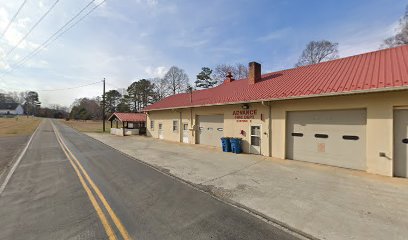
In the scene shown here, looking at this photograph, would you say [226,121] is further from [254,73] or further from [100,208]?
[100,208]

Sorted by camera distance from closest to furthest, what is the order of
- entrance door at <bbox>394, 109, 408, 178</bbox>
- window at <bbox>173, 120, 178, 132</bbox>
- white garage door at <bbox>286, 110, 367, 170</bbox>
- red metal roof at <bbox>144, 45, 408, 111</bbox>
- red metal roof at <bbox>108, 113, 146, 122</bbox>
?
entrance door at <bbox>394, 109, 408, 178</bbox> < red metal roof at <bbox>144, 45, 408, 111</bbox> < white garage door at <bbox>286, 110, 367, 170</bbox> < window at <bbox>173, 120, 178, 132</bbox> < red metal roof at <bbox>108, 113, 146, 122</bbox>

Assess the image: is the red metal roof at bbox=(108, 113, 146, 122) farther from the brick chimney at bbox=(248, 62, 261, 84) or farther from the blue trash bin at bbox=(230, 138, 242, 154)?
the blue trash bin at bbox=(230, 138, 242, 154)

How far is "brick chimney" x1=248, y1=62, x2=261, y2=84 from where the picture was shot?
1723 centimetres

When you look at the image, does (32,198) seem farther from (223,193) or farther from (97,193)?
(223,193)

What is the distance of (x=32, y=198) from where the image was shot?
636 cm

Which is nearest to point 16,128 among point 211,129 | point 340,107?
point 211,129

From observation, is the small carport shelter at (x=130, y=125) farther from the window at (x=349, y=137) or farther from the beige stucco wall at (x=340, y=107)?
the window at (x=349, y=137)

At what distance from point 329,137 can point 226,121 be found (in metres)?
6.95

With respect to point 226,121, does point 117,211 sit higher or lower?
lower

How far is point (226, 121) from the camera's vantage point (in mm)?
15930

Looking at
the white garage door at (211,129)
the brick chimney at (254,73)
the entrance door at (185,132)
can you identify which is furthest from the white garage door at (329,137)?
the entrance door at (185,132)

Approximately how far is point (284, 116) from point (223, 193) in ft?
22.4

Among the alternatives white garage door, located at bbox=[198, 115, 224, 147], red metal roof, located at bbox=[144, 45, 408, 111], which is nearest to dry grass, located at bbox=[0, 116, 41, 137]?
white garage door, located at bbox=[198, 115, 224, 147]

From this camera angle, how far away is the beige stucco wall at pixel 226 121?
13.1 m
